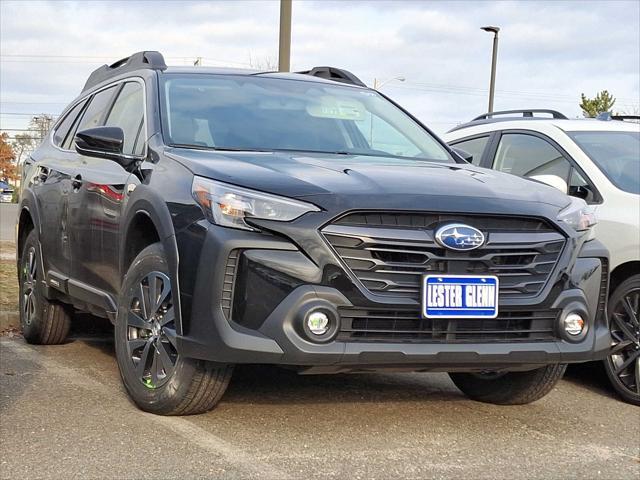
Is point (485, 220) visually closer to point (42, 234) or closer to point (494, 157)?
point (494, 157)

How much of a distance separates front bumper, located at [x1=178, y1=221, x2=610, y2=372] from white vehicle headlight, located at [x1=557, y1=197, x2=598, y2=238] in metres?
0.78

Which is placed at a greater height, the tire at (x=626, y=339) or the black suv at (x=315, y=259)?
the black suv at (x=315, y=259)

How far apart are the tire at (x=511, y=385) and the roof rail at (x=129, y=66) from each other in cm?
254

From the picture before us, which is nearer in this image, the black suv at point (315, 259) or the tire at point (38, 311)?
the black suv at point (315, 259)

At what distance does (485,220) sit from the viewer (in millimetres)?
4113

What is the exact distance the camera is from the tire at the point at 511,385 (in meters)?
4.87

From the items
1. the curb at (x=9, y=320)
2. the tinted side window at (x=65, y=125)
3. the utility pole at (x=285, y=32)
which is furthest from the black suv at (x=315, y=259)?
the utility pole at (x=285, y=32)

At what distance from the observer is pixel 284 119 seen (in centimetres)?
523

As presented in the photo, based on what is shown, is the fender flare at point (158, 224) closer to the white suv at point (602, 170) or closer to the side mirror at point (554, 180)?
the white suv at point (602, 170)

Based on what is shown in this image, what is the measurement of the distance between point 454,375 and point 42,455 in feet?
8.05

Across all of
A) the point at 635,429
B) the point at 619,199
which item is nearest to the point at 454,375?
the point at 635,429

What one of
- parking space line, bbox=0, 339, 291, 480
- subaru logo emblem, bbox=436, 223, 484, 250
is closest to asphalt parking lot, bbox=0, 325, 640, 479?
parking space line, bbox=0, 339, 291, 480

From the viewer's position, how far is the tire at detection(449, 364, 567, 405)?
16.0ft

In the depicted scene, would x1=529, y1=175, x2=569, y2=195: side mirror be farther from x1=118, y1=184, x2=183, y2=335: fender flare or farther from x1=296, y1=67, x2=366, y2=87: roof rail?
x1=118, y1=184, x2=183, y2=335: fender flare
